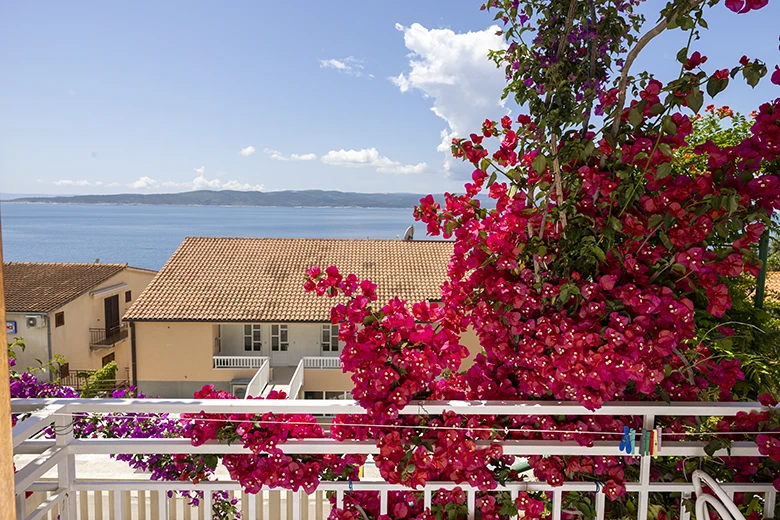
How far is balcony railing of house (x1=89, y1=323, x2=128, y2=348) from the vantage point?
12.2 metres

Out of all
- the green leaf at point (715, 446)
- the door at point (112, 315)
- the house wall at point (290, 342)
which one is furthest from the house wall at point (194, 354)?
the green leaf at point (715, 446)

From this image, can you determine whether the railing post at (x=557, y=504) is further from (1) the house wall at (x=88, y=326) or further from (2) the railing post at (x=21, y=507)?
(1) the house wall at (x=88, y=326)

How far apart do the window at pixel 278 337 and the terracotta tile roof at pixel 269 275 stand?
0.59 m

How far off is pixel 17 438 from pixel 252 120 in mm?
22596

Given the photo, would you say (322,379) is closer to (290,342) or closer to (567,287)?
(290,342)

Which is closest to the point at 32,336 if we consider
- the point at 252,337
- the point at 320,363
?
the point at 252,337

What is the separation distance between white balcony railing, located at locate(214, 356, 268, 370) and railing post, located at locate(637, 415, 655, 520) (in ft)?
28.8

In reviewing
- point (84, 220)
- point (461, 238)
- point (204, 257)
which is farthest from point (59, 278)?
point (84, 220)

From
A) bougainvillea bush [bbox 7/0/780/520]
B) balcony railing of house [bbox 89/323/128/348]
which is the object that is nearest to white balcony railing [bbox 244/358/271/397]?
balcony railing of house [bbox 89/323/128/348]

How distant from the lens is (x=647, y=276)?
1.33 m

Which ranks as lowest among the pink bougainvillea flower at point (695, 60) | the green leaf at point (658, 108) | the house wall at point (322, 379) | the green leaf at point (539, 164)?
the house wall at point (322, 379)

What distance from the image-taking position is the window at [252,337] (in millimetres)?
9930

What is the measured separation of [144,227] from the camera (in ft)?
102

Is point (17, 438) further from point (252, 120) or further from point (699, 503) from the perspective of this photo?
point (252, 120)
